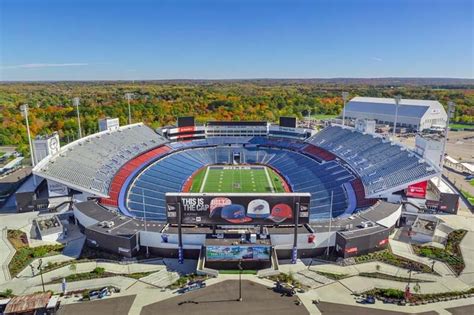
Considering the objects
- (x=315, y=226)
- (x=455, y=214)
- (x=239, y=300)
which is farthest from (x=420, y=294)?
(x=455, y=214)

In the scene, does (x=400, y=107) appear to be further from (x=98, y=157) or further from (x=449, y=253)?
(x=98, y=157)

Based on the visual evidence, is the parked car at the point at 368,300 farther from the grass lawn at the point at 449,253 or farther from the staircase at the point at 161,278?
the staircase at the point at 161,278

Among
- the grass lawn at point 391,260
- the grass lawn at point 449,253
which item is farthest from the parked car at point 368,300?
the grass lawn at point 449,253

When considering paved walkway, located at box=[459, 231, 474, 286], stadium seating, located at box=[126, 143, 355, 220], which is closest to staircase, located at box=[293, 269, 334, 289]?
paved walkway, located at box=[459, 231, 474, 286]

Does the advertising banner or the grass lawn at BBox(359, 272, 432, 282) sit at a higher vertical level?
the advertising banner

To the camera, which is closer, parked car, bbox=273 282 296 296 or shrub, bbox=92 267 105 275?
parked car, bbox=273 282 296 296

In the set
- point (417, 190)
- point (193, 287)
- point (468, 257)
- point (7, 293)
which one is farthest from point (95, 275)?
point (417, 190)

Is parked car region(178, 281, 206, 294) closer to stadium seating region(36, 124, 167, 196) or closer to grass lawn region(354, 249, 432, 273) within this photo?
grass lawn region(354, 249, 432, 273)
